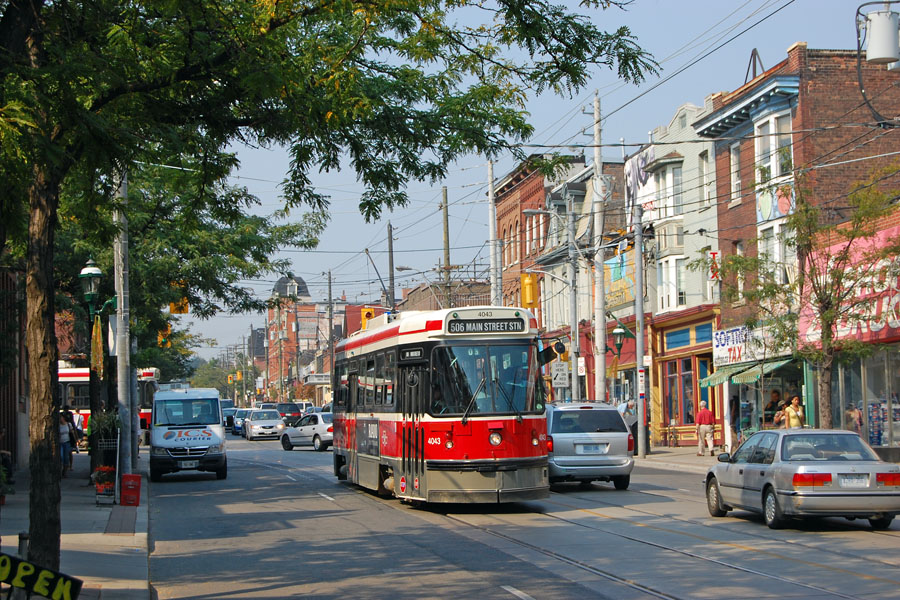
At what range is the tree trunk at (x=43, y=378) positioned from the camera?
30.1ft

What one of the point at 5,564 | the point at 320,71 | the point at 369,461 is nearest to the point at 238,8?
the point at 320,71

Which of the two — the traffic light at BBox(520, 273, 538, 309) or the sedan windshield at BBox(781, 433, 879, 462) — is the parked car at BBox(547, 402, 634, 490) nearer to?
the sedan windshield at BBox(781, 433, 879, 462)

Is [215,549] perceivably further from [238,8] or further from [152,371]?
[152,371]

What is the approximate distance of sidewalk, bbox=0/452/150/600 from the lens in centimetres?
1157

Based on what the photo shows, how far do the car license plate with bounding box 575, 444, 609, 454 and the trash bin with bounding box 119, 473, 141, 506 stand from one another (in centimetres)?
870

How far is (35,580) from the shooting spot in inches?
265

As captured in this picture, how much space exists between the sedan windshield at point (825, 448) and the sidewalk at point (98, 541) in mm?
8860

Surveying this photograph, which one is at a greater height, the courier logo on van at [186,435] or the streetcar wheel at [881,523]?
the courier logo on van at [186,435]

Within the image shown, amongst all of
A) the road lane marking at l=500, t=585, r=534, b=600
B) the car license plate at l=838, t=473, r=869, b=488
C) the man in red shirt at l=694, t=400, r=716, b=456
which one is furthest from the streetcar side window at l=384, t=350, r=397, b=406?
the man in red shirt at l=694, t=400, r=716, b=456

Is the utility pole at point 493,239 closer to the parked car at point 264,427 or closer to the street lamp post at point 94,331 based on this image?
the parked car at point 264,427

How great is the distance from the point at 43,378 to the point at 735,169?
3258cm

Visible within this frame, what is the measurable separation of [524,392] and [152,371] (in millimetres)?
33904

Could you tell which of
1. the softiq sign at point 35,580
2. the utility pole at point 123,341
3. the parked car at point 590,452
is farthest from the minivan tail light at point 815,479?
the utility pole at point 123,341

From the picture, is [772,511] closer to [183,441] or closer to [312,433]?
[183,441]
